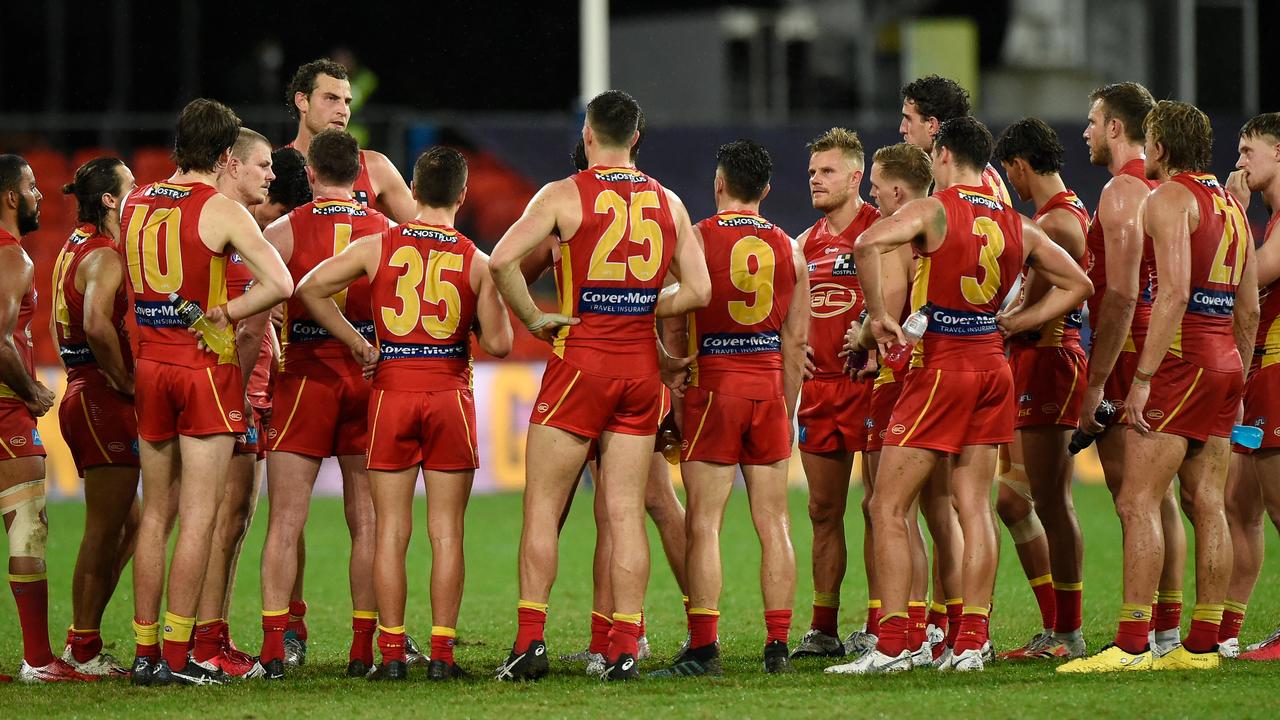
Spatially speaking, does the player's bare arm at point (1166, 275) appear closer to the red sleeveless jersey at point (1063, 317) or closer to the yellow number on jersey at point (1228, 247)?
the yellow number on jersey at point (1228, 247)

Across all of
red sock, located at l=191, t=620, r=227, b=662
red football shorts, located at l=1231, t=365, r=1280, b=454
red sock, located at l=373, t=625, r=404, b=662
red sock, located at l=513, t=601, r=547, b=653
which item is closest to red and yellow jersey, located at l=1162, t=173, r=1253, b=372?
red football shorts, located at l=1231, t=365, r=1280, b=454

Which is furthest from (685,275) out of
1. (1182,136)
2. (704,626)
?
(1182,136)

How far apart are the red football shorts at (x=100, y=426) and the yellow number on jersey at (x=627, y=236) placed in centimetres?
263

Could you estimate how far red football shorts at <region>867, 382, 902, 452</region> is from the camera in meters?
8.12

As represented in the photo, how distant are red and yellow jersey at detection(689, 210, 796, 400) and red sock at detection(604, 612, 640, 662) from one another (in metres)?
1.27

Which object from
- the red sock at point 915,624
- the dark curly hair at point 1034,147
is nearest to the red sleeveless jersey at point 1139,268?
the dark curly hair at point 1034,147

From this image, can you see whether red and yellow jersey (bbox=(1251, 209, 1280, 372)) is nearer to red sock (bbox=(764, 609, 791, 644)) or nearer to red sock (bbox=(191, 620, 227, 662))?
red sock (bbox=(764, 609, 791, 644))

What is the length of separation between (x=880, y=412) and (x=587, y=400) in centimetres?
184

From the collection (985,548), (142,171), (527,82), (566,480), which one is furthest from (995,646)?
(527,82)

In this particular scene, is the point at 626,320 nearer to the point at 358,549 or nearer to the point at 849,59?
the point at 358,549

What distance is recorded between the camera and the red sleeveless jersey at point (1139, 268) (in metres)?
7.77

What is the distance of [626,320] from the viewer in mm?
7297

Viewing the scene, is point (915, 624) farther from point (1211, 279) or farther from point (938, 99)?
point (938, 99)

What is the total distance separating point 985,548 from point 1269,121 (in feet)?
9.39
